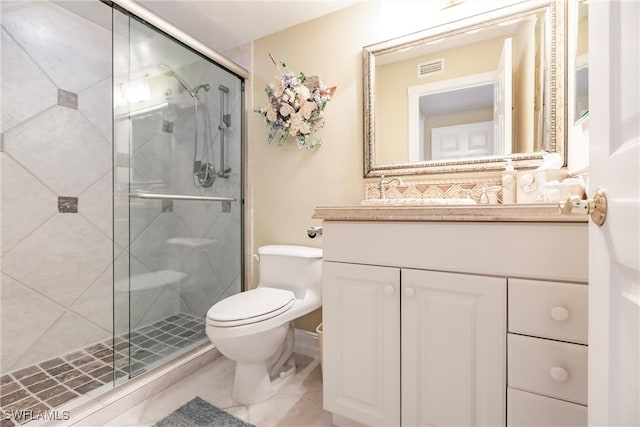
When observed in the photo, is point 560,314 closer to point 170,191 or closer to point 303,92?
point 303,92

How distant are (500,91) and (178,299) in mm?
2072

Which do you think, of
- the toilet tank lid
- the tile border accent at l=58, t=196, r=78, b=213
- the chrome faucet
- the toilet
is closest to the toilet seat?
the toilet

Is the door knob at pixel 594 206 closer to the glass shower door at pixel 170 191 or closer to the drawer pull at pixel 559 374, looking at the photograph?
the drawer pull at pixel 559 374

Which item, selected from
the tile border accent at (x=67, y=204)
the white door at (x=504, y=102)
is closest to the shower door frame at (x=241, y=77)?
the tile border accent at (x=67, y=204)

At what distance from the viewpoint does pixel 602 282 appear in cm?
48

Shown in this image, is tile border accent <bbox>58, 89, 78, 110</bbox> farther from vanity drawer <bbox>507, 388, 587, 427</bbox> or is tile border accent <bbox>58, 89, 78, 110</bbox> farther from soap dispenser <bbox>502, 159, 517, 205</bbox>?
vanity drawer <bbox>507, 388, 587, 427</bbox>

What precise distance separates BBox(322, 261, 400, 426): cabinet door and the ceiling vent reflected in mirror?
3.59 feet

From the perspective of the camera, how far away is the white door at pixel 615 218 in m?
0.39

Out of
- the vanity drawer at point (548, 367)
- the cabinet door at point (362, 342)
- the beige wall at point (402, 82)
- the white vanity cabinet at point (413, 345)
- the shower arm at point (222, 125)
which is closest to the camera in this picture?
the vanity drawer at point (548, 367)

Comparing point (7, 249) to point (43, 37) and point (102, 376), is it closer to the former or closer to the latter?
point (102, 376)

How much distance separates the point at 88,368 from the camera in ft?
5.27

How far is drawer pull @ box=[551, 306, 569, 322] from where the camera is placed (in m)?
0.74

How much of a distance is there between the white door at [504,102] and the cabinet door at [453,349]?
0.81 m

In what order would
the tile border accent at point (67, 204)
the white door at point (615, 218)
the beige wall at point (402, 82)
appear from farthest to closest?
the tile border accent at point (67, 204)
the beige wall at point (402, 82)
the white door at point (615, 218)
